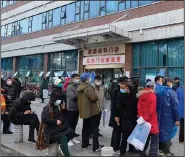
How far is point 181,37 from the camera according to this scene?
15.5 metres

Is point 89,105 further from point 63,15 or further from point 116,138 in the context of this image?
point 63,15

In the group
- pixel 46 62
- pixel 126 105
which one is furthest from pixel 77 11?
pixel 126 105

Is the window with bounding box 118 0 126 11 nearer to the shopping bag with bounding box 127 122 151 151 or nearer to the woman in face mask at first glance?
the woman in face mask

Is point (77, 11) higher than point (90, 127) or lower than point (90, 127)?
higher

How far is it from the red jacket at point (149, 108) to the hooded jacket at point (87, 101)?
1117 millimetres

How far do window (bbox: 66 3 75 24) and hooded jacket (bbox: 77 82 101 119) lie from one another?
17211mm

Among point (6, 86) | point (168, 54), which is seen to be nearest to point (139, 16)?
point (168, 54)

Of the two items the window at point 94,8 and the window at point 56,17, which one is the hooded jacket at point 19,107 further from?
the window at point 56,17

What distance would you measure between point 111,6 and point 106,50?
3071 millimetres

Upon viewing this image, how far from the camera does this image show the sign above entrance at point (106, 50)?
18.9 m

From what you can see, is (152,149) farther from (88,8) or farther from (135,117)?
(88,8)

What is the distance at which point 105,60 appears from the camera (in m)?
19.7

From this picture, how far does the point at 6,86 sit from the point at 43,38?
17889 millimetres

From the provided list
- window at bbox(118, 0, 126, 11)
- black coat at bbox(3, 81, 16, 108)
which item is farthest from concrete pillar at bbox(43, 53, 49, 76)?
black coat at bbox(3, 81, 16, 108)
